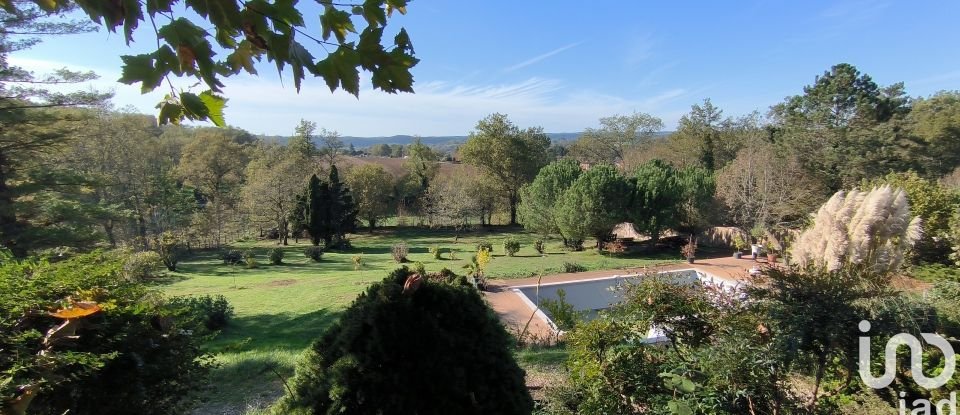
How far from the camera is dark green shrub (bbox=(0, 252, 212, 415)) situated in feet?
6.91

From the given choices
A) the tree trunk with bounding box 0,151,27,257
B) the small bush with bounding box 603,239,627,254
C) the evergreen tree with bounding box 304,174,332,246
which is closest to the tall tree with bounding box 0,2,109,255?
the tree trunk with bounding box 0,151,27,257

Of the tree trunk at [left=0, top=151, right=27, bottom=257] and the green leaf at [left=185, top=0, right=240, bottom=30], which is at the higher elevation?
the green leaf at [left=185, top=0, right=240, bottom=30]

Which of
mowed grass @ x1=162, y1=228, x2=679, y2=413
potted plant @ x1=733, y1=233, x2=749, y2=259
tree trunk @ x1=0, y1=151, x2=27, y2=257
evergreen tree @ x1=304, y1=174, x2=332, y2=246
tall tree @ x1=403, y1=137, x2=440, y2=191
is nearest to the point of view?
mowed grass @ x1=162, y1=228, x2=679, y2=413

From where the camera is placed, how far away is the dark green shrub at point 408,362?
182 cm

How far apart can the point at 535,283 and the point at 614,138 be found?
121ft

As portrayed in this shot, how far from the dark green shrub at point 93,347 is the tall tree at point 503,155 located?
32432 mm

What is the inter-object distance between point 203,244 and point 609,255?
24.5 meters

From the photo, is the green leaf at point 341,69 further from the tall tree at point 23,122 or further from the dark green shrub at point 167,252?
the dark green shrub at point 167,252

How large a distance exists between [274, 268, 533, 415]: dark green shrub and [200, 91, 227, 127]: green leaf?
3.27ft

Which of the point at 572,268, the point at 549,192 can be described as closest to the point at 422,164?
the point at 549,192

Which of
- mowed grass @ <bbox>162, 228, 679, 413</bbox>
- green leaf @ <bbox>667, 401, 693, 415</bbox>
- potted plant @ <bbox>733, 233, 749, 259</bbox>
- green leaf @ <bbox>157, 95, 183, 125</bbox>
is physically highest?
green leaf @ <bbox>157, 95, 183, 125</bbox>

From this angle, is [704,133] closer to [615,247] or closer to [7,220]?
[615,247]

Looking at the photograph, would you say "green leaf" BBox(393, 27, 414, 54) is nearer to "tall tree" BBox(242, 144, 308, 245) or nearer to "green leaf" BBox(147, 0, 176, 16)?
"green leaf" BBox(147, 0, 176, 16)

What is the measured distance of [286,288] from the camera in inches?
551
